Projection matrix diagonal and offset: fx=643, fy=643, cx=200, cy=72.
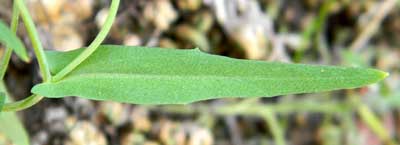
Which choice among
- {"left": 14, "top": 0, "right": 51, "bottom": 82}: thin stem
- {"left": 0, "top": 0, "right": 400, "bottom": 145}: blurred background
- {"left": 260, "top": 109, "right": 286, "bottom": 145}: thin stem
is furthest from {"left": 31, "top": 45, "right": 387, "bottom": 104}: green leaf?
{"left": 260, "top": 109, "right": 286, "bottom": 145}: thin stem

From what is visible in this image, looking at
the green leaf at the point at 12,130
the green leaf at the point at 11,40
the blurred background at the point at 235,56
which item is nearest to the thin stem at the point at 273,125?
the blurred background at the point at 235,56

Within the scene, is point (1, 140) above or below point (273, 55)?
below

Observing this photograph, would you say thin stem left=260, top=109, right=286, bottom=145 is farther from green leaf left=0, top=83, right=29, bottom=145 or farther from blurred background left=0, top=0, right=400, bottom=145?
green leaf left=0, top=83, right=29, bottom=145

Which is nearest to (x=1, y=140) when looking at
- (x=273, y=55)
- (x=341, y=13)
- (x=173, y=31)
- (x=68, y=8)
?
(x=68, y=8)

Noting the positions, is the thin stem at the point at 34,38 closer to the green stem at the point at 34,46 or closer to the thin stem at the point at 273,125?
the green stem at the point at 34,46

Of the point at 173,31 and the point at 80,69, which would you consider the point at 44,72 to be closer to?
the point at 80,69

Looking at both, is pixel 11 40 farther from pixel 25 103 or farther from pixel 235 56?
pixel 235 56
